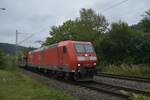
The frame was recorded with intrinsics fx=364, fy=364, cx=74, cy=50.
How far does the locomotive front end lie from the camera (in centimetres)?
2470

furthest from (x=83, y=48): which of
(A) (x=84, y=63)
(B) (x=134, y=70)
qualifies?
(B) (x=134, y=70)

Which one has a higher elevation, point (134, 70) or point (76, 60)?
point (76, 60)

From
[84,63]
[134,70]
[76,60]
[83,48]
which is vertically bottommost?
[134,70]

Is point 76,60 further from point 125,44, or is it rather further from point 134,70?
point 125,44

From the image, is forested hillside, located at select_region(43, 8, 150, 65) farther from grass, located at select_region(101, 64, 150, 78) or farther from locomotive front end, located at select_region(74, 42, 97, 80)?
locomotive front end, located at select_region(74, 42, 97, 80)

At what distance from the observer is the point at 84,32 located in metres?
60.6

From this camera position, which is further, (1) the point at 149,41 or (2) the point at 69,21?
(2) the point at 69,21

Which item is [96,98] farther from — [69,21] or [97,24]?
[69,21]

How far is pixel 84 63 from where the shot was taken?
81.8 ft

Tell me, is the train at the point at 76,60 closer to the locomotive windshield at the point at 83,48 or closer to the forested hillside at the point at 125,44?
the locomotive windshield at the point at 83,48

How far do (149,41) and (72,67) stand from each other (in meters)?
14.1

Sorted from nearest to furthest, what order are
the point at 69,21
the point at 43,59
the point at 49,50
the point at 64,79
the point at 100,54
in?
the point at 64,79
the point at 49,50
the point at 43,59
the point at 100,54
the point at 69,21

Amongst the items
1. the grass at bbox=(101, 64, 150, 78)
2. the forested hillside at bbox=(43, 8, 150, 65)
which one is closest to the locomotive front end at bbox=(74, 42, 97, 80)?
the grass at bbox=(101, 64, 150, 78)

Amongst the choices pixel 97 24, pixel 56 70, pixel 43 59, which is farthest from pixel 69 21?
pixel 56 70
